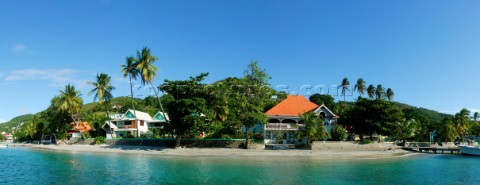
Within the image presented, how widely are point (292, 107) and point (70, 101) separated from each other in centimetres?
3411

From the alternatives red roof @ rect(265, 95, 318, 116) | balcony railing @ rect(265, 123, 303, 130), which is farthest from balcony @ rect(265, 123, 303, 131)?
red roof @ rect(265, 95, 318, 116)

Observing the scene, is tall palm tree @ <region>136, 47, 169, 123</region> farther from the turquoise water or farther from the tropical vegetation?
the turquoise water

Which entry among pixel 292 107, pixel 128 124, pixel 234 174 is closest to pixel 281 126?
pixel 292 107

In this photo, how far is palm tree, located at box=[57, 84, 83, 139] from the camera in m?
50.1

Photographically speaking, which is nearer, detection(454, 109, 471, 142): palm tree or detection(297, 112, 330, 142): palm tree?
detection(297, 112, 330, 142): palm tree

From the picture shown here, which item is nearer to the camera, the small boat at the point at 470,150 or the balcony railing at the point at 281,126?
the small boat at the point at 470,150

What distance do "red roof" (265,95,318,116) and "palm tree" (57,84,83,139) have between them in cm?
3098

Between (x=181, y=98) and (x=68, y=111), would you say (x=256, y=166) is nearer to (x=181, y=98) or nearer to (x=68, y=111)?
(x=181, y=98)

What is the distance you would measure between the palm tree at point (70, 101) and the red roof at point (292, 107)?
30979 millimetres

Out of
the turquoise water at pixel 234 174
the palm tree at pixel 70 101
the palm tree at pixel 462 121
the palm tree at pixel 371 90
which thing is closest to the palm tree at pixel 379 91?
the palm tree at pixel 371 90

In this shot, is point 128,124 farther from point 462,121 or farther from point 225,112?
point 462,121

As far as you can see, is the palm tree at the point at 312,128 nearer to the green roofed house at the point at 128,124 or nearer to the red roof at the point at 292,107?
the red roof at the point at 292,107

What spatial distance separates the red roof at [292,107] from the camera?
43469mm

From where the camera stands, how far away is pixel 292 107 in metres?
45.1
